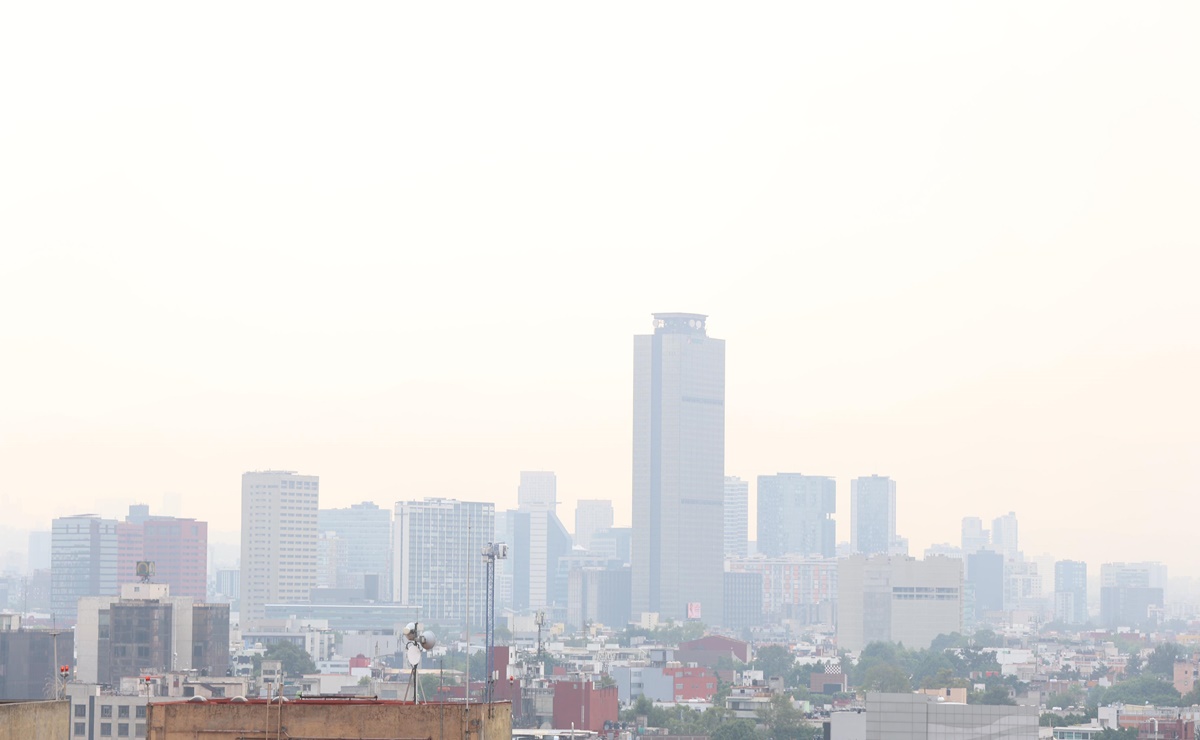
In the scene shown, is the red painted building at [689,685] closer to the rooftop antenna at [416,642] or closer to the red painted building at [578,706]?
the red painted building at [578,706]

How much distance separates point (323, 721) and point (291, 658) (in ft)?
522

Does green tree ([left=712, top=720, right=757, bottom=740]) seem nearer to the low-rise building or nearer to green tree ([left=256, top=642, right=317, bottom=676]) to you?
green tree ([left=256, top=642, right=317, bottom=676])

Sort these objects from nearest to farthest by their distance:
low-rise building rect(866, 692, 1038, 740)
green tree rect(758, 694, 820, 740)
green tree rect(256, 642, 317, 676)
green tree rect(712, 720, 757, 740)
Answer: low-rise building rect(866, 692, 1038, 740) < green tree rect(712, 720, 757, 740) < green tree rect(758, 694, 820, 740) < green tree rect(256, 642, 317, 676)

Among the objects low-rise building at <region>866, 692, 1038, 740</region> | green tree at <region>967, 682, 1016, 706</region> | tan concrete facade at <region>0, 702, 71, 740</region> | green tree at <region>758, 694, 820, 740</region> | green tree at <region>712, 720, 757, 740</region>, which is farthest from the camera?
green tree at <region>967, 682, 1016, 706</region>

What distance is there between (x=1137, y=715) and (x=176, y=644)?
183ft

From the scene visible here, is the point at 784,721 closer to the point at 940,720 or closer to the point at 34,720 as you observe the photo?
the point at 940,720

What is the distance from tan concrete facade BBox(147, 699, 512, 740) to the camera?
24.1 metres

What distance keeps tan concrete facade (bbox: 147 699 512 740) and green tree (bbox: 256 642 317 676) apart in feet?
480

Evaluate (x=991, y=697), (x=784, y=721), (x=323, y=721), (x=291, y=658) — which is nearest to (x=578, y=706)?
(x=784, y=721)

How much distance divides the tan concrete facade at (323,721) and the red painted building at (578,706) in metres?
97.8

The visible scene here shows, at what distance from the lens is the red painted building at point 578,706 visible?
409ft

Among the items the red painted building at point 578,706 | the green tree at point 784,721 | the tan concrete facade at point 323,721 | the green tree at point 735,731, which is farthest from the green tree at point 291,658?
the tan concrete facade at point 323,721

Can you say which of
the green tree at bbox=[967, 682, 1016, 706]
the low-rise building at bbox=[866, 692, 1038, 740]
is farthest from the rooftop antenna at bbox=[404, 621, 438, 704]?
the green tree at bbox=[967, 682, 1016, 706]

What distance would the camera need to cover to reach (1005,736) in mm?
67938
